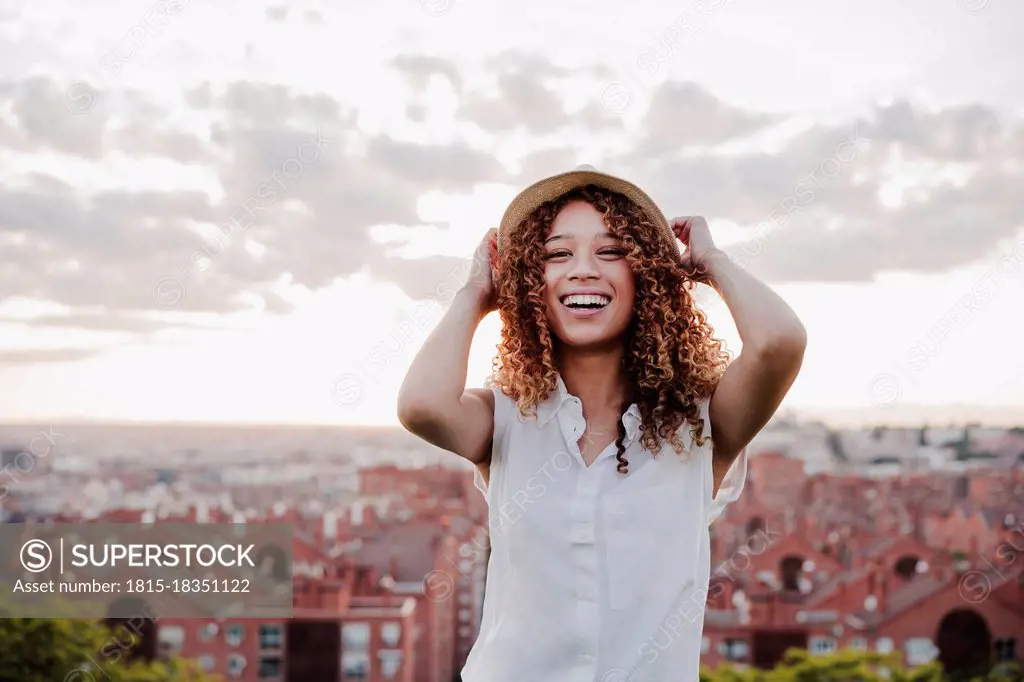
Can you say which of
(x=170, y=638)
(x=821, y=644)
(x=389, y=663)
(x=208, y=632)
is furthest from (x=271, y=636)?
(x=821, y=644)

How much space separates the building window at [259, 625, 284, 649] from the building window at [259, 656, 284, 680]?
0.19m

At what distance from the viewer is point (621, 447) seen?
4.22 ft

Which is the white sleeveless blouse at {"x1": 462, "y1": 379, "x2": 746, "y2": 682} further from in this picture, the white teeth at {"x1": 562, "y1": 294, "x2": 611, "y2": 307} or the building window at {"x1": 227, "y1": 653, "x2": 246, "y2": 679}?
the building window at {"x1": 227, "y1": 653, "x2": 246, "y2": 679}

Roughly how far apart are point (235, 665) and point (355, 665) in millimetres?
1873

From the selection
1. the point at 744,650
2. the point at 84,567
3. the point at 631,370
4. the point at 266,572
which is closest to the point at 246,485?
the point at 266,572

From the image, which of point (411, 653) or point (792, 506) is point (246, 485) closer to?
point (411, 653)

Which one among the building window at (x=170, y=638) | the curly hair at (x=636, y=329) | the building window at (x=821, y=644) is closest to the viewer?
the curly hair at (x=636, y=329)

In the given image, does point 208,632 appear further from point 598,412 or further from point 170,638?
point 598,412

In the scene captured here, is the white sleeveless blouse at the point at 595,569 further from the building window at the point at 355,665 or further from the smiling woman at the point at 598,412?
the building window at the point at 355,665

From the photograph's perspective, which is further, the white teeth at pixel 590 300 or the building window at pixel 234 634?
the building window at pixel 234 634

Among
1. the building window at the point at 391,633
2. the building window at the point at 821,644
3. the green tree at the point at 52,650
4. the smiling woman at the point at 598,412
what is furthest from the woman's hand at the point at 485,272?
the building window at the point at 391,633

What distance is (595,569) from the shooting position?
1212mm

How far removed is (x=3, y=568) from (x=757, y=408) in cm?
1664

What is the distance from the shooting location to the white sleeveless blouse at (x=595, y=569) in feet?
3.94
